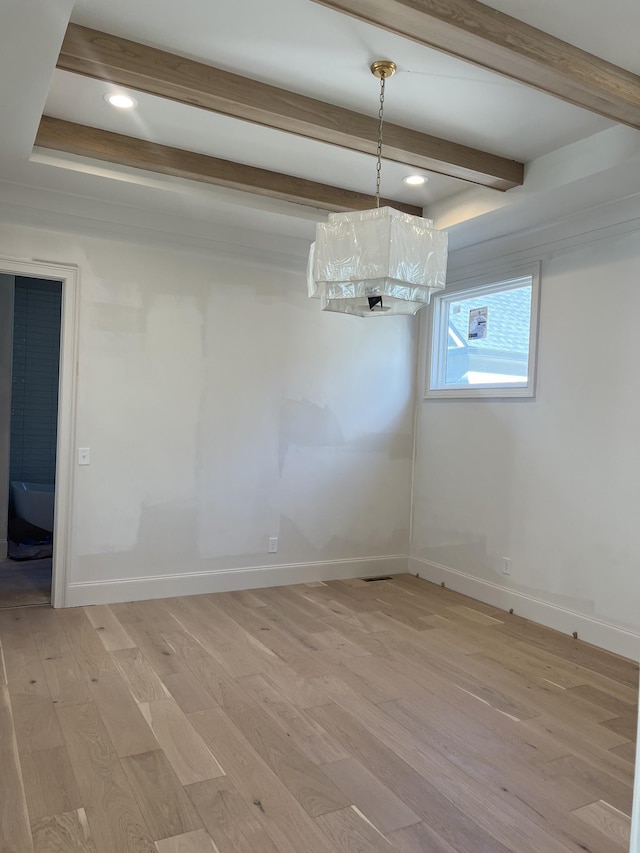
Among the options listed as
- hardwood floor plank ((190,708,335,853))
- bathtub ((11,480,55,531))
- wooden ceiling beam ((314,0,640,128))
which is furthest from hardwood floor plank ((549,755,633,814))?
bathtub ((11,480,55,531))

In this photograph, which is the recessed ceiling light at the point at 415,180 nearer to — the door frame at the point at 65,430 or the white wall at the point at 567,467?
the white wall at the point at 567,467

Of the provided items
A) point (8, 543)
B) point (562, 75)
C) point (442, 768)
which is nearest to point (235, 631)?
point (442, 768)

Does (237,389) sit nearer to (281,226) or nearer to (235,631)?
(281,226)

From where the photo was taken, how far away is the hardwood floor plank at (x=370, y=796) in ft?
6.92

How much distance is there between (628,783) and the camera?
2379mm

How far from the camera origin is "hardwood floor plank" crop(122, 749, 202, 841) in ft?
6.68

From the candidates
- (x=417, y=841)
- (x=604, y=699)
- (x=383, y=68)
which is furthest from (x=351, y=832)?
(x=383, y=68)

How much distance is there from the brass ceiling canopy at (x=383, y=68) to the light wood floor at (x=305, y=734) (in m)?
2.87

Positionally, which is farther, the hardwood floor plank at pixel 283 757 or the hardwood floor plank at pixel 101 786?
the hardwood floor plank at pixel 283 757

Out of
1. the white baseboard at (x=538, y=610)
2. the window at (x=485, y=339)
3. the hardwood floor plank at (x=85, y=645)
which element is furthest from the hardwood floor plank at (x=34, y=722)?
the window at (x=485, y=339)

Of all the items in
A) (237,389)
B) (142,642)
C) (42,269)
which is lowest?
(142,642)

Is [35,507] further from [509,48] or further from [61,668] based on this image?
[509,48]

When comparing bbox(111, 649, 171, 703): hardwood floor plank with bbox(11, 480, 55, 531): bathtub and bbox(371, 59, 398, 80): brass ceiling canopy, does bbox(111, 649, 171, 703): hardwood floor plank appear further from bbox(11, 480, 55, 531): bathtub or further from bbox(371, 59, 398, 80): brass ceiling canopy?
bbox(371, 59, 398, 80): brass ceiling canopy

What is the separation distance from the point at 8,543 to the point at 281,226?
377 centimetres
